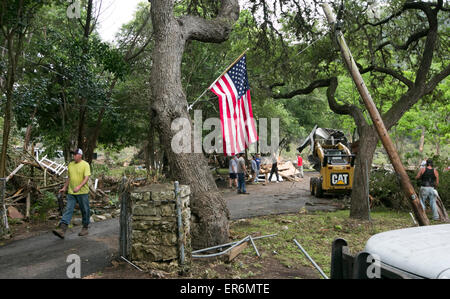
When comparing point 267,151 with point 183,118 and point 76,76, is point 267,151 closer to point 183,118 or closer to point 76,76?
point 76,76

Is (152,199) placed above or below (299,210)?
above

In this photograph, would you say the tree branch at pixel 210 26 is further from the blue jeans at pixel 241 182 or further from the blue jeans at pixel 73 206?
the blue jeans at pixel 241 182

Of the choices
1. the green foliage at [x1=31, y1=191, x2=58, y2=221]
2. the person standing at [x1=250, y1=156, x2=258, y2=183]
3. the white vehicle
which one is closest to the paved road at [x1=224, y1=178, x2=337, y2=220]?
the person standing at [x1=250, y1=156, x2=258, y2=183]

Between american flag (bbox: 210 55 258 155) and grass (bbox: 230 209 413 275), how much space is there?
221cm

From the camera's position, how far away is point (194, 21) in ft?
26.3

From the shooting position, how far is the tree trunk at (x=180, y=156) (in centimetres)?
681

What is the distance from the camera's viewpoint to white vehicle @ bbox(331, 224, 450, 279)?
2667 millimetres

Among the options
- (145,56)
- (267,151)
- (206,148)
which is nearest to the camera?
(145,56)

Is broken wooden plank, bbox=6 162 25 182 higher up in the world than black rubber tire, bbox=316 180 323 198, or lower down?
higher up

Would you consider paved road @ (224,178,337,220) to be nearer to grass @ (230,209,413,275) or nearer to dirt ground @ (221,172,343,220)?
dirt ground @ (221,172,343,220)

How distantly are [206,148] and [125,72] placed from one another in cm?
1004

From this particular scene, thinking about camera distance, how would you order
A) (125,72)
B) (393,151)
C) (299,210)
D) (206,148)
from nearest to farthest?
(393,151) < (125,72) < (299,210) < (206,148)

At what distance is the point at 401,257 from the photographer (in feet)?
9.61
